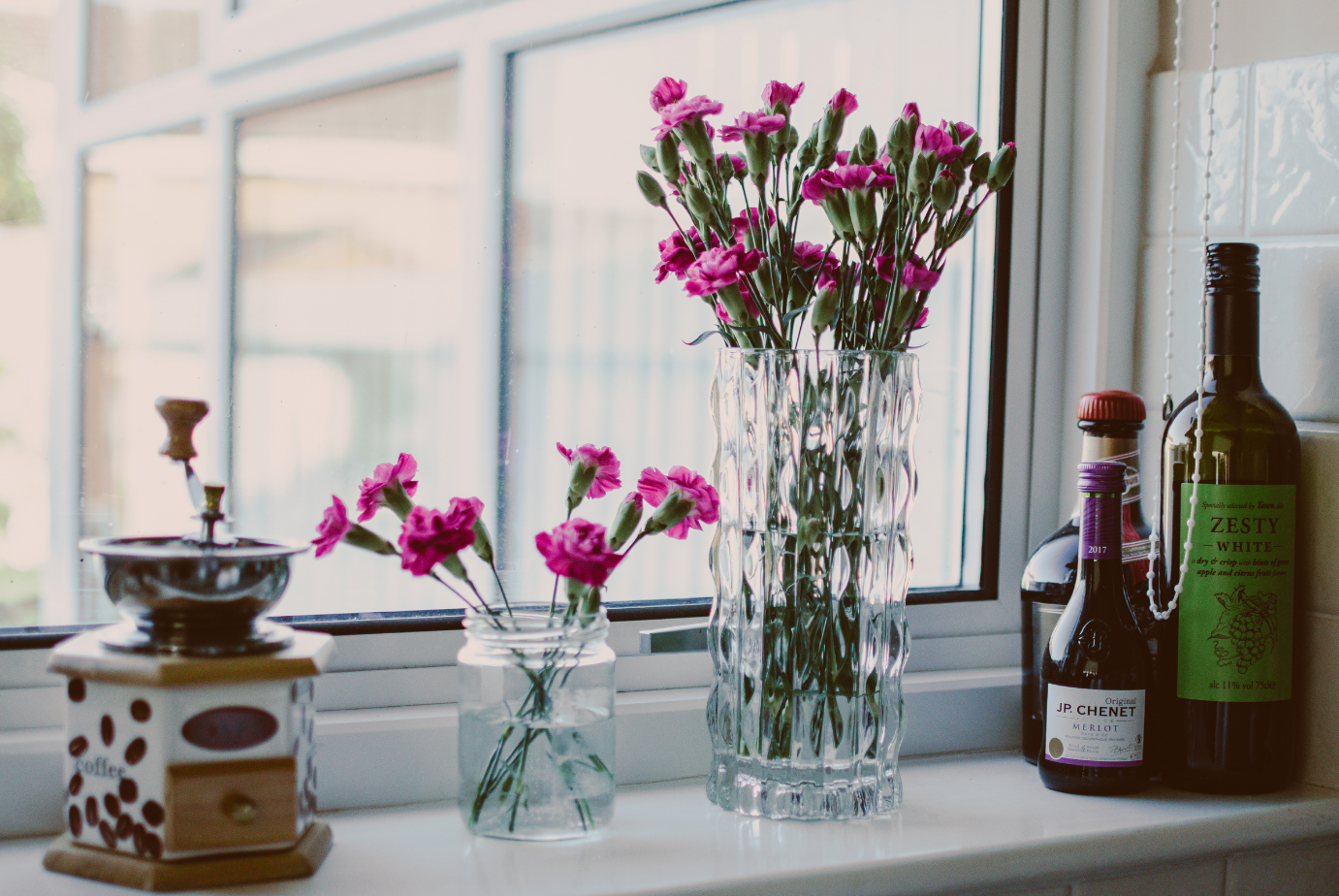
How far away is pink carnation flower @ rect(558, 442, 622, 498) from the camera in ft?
2.72

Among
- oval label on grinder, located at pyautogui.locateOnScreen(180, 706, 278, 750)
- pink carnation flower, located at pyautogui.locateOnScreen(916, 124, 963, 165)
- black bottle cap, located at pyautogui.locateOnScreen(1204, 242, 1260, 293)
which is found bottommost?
oval label on grinder, located at pyautogui.locateOnScreen(180, 706, 278, 750)

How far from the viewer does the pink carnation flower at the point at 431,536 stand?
0.74 meters

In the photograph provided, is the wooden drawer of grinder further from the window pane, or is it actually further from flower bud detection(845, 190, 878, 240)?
flower bud detection(845, 190, 878, 240)

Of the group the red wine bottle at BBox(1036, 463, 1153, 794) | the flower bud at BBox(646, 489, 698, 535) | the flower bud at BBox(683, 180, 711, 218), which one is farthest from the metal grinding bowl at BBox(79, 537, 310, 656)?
the red wine bottle at BBox(1036, 463, 1153, 794)

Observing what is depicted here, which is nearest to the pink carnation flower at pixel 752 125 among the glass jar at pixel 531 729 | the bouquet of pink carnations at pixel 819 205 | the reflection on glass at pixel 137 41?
the bouquet of pink carnations at pixel 819 205

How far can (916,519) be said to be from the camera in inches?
48.2

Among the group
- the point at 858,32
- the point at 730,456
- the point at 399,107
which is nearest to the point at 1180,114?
the point at 858,32

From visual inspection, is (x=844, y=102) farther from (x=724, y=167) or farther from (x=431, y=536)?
(x=431, y=536)

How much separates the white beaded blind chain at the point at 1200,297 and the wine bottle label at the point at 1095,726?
3.6 inches

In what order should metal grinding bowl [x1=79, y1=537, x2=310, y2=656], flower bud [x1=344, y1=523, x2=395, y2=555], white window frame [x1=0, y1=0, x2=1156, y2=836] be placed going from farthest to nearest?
white window frame [x1=0, y1=0, x2=1156, y2=836] → flower bud [x1=344, y1=523, x2=395, y2=555] → metal grinding bowl [x1=79, y1=537, x2=310, y2=656]

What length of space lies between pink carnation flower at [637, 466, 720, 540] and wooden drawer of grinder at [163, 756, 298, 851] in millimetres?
294

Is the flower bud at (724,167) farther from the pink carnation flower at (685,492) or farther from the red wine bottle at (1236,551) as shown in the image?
the red wine bottle at (1236,551)

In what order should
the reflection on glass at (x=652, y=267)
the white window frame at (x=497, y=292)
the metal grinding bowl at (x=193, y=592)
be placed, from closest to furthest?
1. the metal grinding bowl at (x=193, y=592)
2. the white window frame at (x=497, y=292)
3. the reflection on glass at (x=652, y=267)

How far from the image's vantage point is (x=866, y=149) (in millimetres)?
801
